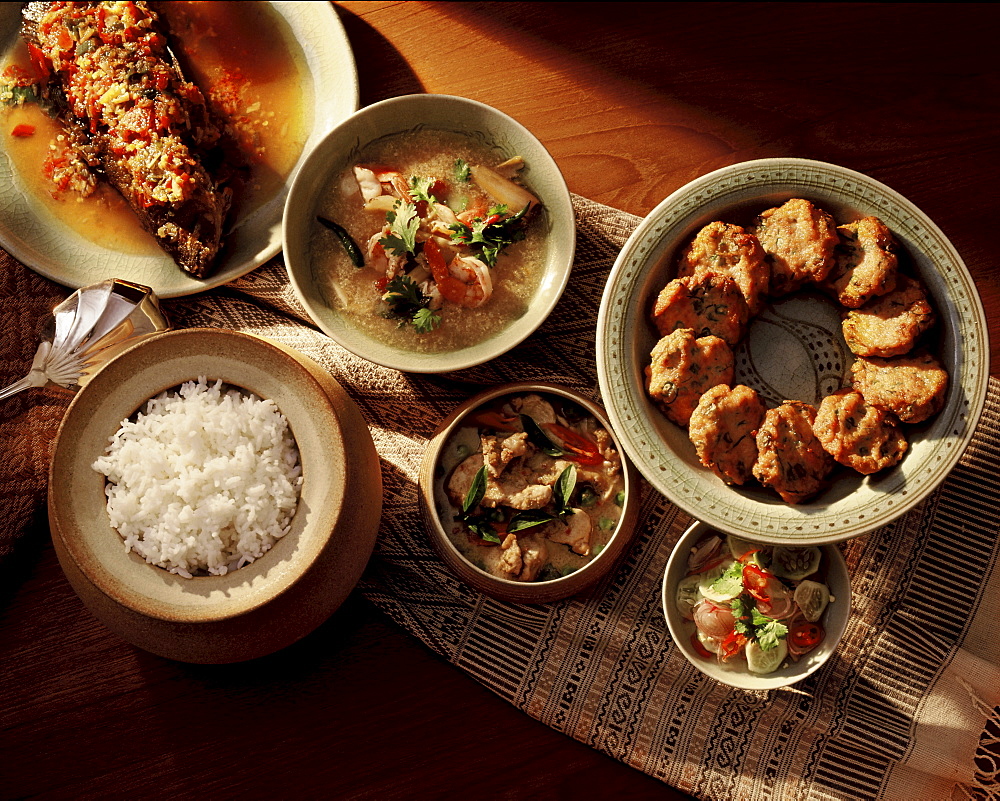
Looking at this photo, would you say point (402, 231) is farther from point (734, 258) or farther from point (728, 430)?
point (728, 430)

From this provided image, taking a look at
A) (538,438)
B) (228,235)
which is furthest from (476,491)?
(228,235)

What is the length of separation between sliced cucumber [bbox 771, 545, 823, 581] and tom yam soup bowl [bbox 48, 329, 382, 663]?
1235mm

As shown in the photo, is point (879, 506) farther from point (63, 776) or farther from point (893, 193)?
point (63, 776)

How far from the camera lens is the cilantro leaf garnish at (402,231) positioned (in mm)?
2516

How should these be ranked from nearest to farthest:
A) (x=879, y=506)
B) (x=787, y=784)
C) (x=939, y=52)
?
(x=879, y=506), (x=787, y=784), (x=939, y=52)

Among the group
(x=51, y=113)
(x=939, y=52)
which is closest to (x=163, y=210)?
(x=51, y=113)

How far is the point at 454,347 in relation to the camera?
2.60 m

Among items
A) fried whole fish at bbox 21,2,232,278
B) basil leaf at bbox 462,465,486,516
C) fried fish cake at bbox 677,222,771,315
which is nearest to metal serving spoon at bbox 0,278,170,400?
fried whole fish at bbox 21,2,232,278

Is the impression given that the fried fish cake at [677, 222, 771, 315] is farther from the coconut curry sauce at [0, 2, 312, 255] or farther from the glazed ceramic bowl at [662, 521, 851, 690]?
the coconut curry sauce at [0, 2, 312, 255]

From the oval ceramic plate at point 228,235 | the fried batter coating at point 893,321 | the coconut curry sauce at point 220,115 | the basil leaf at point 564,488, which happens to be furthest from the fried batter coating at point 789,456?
the coconut curry sauce at point 220,115

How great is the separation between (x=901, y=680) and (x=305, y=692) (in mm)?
1902

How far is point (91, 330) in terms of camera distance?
2600 mm

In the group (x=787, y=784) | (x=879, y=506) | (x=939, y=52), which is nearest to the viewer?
(x=879, y=506)

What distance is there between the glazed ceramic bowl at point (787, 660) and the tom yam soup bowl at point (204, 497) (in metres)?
0.95
